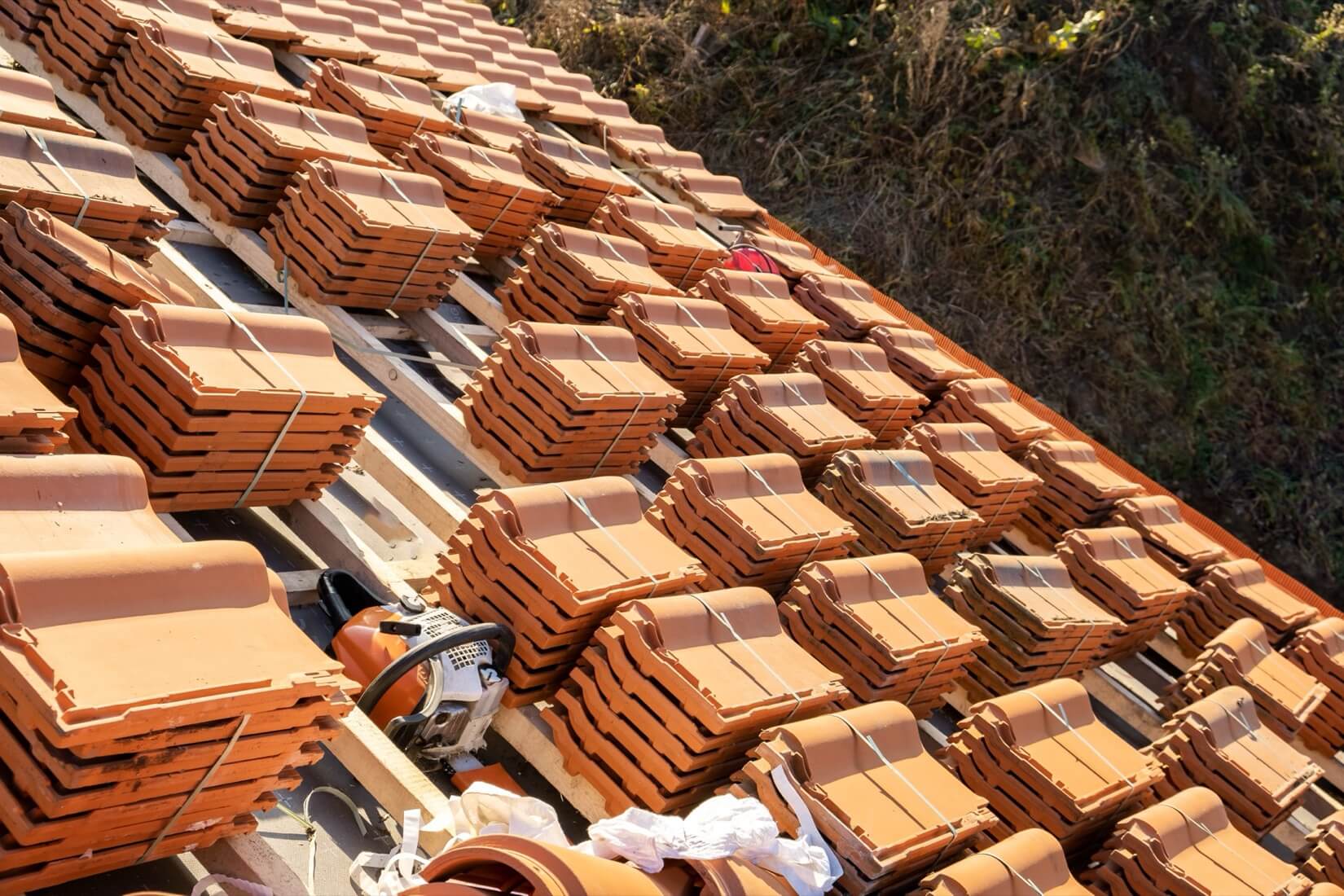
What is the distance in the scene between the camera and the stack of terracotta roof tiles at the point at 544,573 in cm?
580

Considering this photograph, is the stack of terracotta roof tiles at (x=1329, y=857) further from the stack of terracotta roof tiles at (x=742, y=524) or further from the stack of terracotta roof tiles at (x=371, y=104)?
the stack of terracotta roof tiles at (x=371, y=104)

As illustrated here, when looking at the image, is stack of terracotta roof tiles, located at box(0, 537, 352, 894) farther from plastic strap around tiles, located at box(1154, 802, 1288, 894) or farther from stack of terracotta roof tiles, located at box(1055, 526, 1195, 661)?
stack of terracotta roof tiles, located at box(1055, 526, 1195, 661)

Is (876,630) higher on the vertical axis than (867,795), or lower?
higher

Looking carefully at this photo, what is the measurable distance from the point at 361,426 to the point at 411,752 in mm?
1649

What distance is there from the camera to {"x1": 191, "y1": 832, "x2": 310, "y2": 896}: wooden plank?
4.41 meters

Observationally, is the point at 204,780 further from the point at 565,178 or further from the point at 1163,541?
the point at 1163,541

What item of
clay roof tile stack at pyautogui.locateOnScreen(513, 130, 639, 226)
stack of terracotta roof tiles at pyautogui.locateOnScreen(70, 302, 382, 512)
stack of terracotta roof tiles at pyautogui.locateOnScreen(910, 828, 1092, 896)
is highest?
clay roof tile stack at pyautogui.locateOnScreen(513, 130, 639, 226)

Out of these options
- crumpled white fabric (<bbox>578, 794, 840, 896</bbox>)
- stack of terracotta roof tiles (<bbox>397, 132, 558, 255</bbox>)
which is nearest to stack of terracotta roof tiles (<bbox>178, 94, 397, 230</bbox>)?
stack of terracotta roof tiles (<bbox>397, 132, 558, 255</bbox>)

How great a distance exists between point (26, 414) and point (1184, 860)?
19.1ft

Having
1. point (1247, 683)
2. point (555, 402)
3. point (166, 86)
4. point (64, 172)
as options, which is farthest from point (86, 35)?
point (1247, 683)

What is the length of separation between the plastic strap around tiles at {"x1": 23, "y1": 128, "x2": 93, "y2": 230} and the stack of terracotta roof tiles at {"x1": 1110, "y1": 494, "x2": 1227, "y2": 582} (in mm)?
7934

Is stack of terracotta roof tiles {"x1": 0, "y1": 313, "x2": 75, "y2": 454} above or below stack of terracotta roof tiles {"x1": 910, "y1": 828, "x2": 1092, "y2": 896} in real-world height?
below

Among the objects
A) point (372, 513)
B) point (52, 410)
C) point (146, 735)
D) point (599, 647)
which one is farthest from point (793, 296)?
point (146, 735)

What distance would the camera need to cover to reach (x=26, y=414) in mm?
4676
